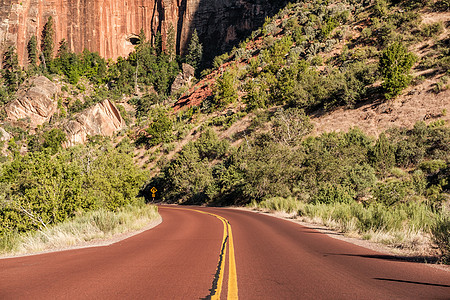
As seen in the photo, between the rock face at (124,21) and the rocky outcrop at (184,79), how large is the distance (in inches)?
603

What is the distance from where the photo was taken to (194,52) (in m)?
96.4

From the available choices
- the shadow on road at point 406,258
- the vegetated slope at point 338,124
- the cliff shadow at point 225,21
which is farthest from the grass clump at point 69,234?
the cliff shadow at point 225,21

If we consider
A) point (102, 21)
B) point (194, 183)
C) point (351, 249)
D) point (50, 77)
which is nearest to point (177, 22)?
point (102, 21)

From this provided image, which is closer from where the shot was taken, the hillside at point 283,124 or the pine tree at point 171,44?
the hillside at point 283,124

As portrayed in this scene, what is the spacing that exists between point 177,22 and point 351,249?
372 feet

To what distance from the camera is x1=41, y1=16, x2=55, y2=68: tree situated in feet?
290

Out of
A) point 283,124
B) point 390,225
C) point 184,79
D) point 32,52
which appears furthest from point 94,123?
point 390,225

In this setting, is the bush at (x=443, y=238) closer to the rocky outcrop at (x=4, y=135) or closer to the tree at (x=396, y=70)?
the tree at (x=396, y=70)

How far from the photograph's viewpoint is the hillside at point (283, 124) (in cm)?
1495

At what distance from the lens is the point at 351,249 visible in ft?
22.6

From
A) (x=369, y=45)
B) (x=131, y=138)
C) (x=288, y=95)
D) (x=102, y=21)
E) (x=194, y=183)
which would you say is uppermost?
(x=102, y=21)

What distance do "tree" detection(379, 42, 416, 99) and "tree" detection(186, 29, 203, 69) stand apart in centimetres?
6980

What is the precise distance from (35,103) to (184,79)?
136 feet

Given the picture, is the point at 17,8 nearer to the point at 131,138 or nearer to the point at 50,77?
the point at 50,77
